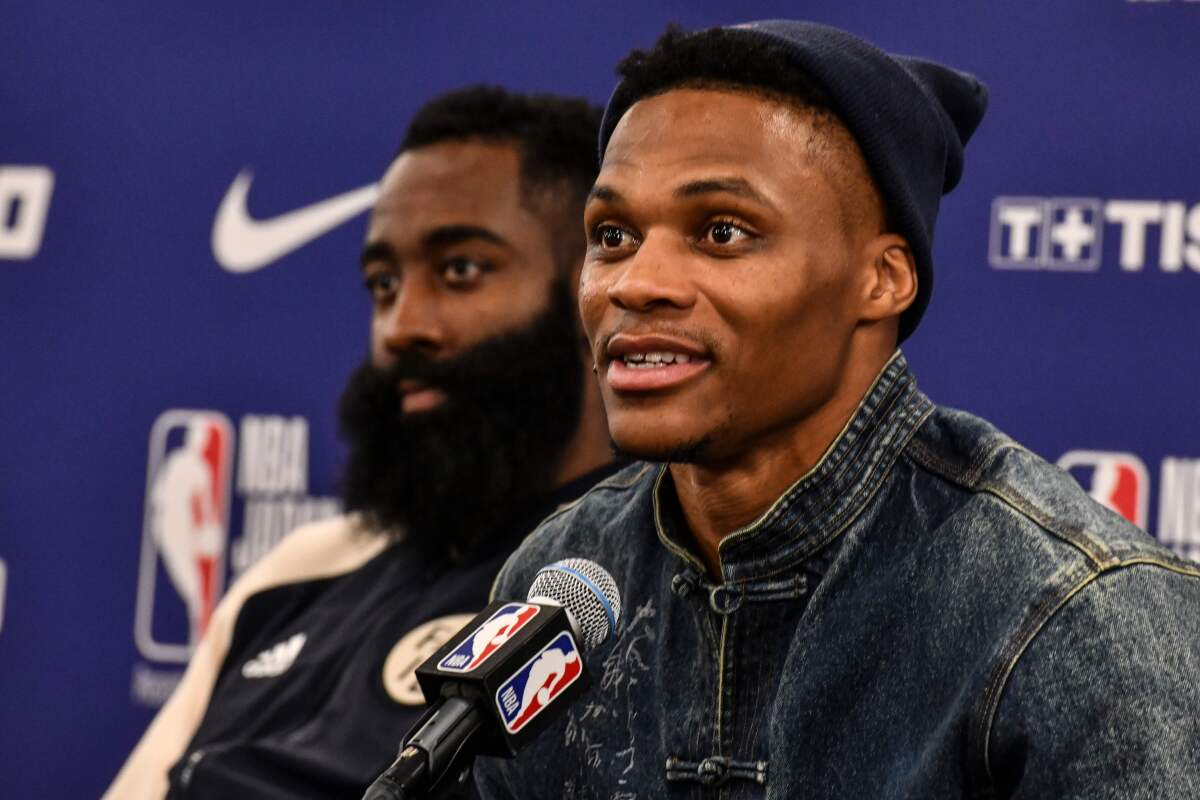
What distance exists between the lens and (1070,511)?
1229 millimetres

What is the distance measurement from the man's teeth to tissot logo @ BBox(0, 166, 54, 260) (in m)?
2.03

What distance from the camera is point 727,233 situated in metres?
1.30

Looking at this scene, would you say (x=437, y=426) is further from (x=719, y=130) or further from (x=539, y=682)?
(x=539, y=682)

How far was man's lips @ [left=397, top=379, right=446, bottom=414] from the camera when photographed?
2.34 m

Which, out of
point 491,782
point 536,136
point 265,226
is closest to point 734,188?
point 491,782

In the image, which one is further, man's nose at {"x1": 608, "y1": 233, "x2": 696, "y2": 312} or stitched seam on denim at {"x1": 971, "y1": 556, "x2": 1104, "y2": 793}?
man's nose at {"x1": 608, "y1": 233, "x2": 696, "y2": 312}

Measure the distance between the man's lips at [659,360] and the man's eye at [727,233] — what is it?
0.29 ft

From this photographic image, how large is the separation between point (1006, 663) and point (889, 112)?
0.46 meters

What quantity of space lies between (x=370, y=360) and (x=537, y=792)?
44.2 inches

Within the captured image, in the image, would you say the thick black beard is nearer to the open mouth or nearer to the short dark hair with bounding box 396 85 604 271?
the short dark hair with bounding box 396 85 604 271

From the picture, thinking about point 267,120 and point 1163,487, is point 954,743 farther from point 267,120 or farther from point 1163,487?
point 267,120

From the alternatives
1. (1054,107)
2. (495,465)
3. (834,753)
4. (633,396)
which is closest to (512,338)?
(495,465)

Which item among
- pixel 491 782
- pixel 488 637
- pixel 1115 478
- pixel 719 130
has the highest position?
pixel 719 130

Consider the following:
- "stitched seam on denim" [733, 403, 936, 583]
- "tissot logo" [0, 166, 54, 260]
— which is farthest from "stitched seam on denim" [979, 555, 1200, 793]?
"tissot logo" [0, 166, 54, 260]
